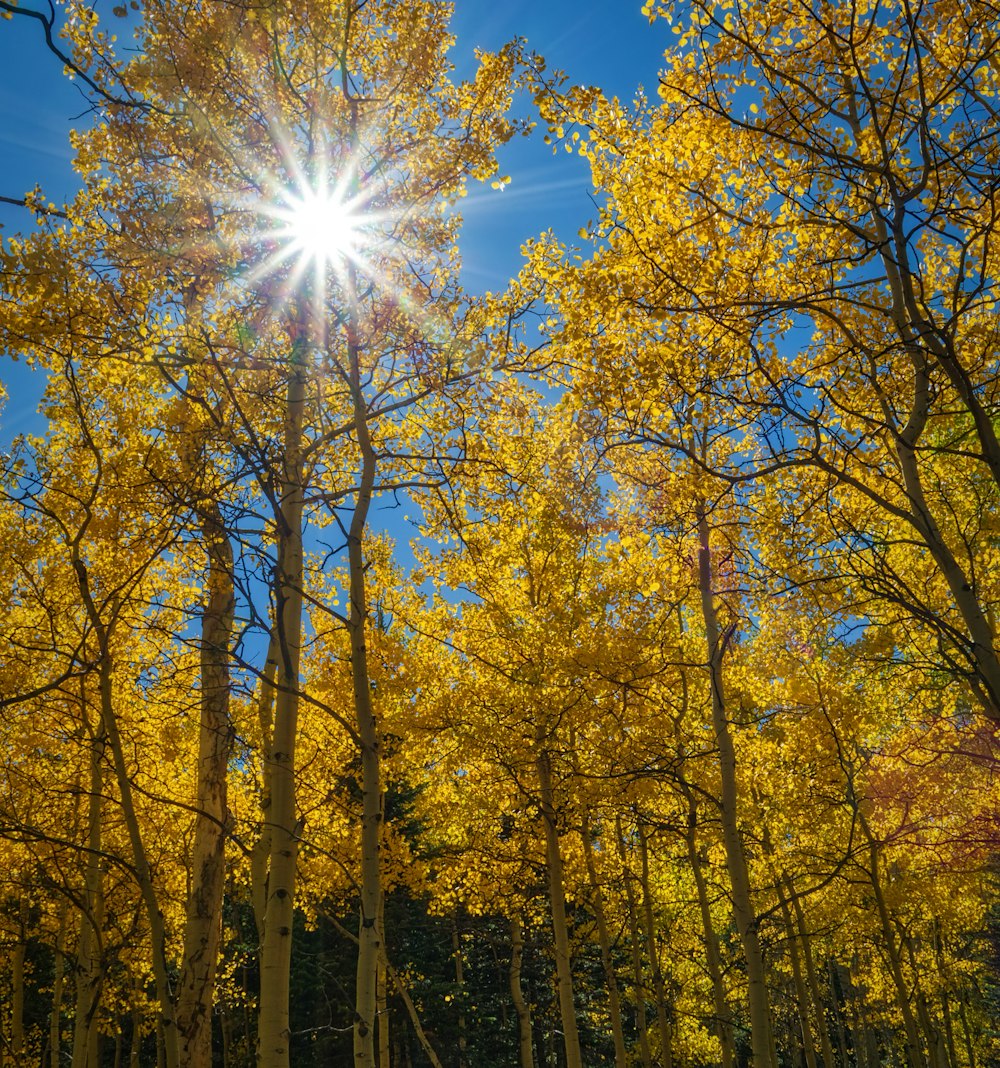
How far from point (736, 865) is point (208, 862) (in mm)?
4074

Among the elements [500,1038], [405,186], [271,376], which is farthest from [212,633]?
[500,1038]

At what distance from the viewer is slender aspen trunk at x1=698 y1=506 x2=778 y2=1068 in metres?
5.68

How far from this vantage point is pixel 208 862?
19.0ft

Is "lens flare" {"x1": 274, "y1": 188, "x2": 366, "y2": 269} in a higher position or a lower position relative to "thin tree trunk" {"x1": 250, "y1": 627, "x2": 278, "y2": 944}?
higher

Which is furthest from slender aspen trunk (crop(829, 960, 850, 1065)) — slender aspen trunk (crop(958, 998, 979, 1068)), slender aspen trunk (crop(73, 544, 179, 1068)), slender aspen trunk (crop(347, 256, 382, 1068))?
slender aspen trunk (crop(73, 544, 179, 1068))

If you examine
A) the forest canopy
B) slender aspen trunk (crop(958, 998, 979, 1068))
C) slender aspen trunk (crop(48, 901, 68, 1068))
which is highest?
the forest canopy

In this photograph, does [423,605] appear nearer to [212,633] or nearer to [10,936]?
[212,633]

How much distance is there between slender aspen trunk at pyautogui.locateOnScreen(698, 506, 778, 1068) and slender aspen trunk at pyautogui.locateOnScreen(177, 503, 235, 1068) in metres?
3.76

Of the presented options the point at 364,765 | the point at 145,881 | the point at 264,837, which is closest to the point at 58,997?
the point at 264,837

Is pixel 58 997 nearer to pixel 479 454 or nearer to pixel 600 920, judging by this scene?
pixel 600 920

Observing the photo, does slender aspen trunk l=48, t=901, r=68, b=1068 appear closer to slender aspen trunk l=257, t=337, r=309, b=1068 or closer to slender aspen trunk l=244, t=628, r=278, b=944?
slender aspen trunk l=244, t=628, r=278, b=944

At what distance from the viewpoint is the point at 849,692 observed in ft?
31.9

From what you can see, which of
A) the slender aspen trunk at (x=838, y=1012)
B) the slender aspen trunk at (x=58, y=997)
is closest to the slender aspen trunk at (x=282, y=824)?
the slender aspen trunk at (x=58, y=997)

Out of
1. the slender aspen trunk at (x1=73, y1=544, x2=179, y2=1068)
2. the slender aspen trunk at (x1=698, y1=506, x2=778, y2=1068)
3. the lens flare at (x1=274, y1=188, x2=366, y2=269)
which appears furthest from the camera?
the slender aspen trunk at (x1=698, y1=506, x2=778, y2=1068)
